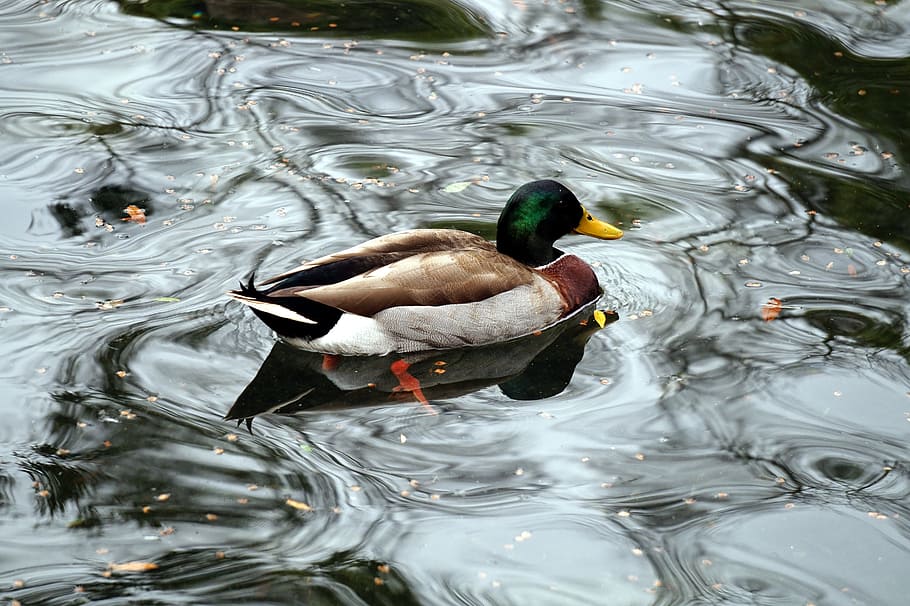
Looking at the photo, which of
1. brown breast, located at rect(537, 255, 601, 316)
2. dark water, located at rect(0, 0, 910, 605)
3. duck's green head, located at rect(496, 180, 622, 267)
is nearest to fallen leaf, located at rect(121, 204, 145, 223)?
dark water, located at rect(0, 0, 910, 605)

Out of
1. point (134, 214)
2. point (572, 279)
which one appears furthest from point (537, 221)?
point (134, 214)

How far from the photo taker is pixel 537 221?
655 centimetres

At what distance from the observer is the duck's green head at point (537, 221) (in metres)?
6.51

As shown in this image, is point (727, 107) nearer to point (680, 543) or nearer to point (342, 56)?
point (342, 56)

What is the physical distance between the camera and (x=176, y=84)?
8.91m

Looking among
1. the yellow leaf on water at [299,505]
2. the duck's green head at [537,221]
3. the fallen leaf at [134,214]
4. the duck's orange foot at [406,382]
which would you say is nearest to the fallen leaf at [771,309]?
the duck's green head at [537,221]

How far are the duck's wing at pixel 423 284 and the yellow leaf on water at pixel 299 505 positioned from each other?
1.21 meters

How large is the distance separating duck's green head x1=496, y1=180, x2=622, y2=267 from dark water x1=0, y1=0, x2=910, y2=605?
48 centimetres

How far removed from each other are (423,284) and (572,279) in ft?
3.06

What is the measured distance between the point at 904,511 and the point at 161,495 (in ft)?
9.98

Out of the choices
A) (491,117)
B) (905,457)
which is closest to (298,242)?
(491,117)

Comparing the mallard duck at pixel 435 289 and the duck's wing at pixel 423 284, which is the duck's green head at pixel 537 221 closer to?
the mallard duck at pixel 435 289

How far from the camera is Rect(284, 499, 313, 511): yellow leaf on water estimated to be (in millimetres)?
4934

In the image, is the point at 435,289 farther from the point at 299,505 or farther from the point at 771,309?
the point at 771,309
